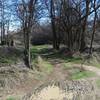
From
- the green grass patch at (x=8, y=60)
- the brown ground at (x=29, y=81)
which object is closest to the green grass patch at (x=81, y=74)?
the brown ground at (x=29, y=81)

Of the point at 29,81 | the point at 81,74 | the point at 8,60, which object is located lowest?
the point at 81,74

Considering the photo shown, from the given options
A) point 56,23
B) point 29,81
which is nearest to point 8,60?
point 29,81

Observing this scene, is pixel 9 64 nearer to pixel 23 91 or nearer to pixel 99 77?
pixel 23 91

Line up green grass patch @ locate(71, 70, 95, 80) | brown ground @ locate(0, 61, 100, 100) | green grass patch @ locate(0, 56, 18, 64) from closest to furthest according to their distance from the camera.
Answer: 1. brown ground @ locate(0, 61, 100, 100)
2. green grass patch @ locate(0, 56, 18, 64)
3. green grass patch @ locate(71, 70, 95, 80)

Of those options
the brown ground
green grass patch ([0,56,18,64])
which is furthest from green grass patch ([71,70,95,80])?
green grass patch ([0,56,18,64])

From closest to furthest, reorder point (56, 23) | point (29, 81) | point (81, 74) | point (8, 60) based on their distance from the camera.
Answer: point (29, 81), point (8, 60), point (81, 74), point (56, 23)

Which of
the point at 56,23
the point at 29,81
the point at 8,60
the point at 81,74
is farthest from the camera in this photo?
the point at 56,23

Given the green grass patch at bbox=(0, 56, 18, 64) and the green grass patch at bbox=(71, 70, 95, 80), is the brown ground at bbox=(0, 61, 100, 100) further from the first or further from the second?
the green grass patch at bbox=(0, 56, 18, 64)

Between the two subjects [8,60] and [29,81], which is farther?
[8,60]

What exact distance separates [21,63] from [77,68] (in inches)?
190

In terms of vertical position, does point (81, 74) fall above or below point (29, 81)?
below

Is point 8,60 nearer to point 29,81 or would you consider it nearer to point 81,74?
point 29,81

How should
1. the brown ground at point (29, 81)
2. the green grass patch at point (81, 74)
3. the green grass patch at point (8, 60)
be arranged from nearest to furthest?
the brown ground at point (29, 81) < the green grass patch at point (8, 60) < the green grass patch at point (81, 74)

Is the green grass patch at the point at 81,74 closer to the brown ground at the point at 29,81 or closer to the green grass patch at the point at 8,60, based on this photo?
the brown ground at the point at 29,81
